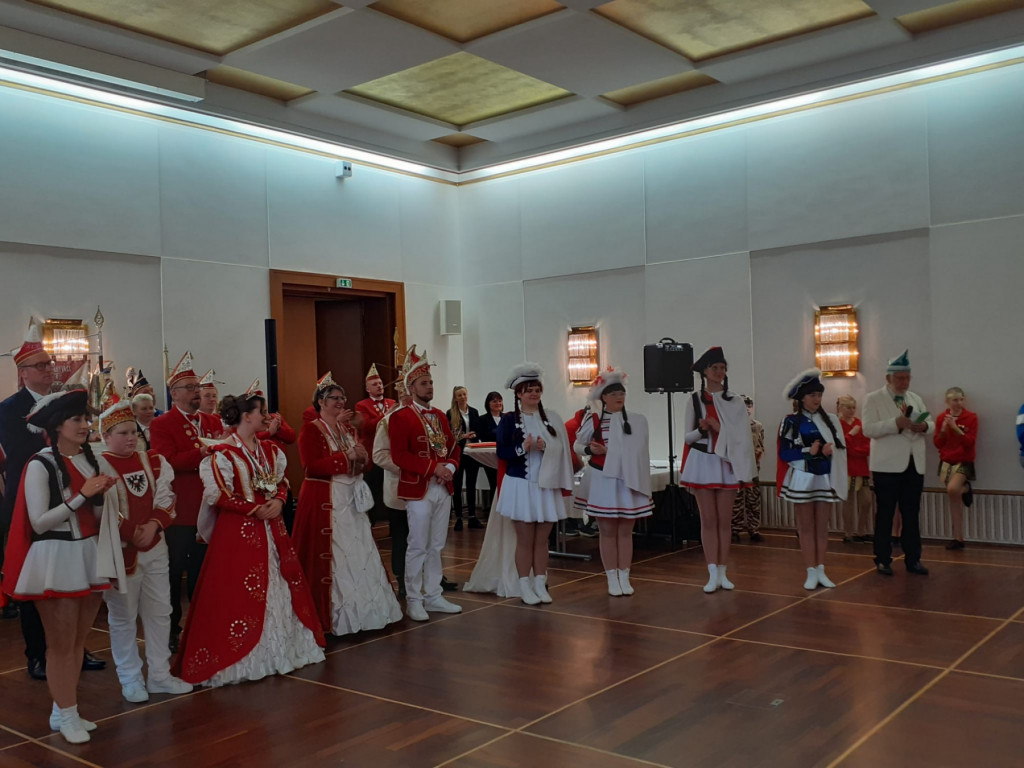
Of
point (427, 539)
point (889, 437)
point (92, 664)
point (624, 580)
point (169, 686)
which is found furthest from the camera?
point (889, 437)

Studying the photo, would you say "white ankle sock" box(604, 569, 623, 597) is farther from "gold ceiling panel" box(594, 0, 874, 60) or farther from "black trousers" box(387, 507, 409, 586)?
"gold ceiling panel" box(594, 0, 874, 60)

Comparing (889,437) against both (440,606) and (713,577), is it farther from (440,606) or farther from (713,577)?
(440,606)

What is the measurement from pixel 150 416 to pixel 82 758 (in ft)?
8.02

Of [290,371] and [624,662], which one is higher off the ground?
[290,371]

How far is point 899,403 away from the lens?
707 cm

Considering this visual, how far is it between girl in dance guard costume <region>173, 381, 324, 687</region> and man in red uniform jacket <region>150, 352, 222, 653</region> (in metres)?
0.63

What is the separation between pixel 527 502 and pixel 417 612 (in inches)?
41.1

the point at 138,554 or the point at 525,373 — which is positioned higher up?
the point at 525,373

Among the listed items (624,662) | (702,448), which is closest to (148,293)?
(702,448)

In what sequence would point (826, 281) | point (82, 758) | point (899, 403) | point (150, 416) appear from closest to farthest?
point (82, 758), point (150, 416), point (899, 403), point (826, 281)

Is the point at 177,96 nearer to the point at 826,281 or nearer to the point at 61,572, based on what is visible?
the point at 61,572

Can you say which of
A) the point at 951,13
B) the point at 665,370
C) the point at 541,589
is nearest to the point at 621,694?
the point at 541,589

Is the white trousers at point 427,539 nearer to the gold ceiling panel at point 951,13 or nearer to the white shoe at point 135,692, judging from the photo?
the white shoe at point 135,692

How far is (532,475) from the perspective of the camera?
6.38m
